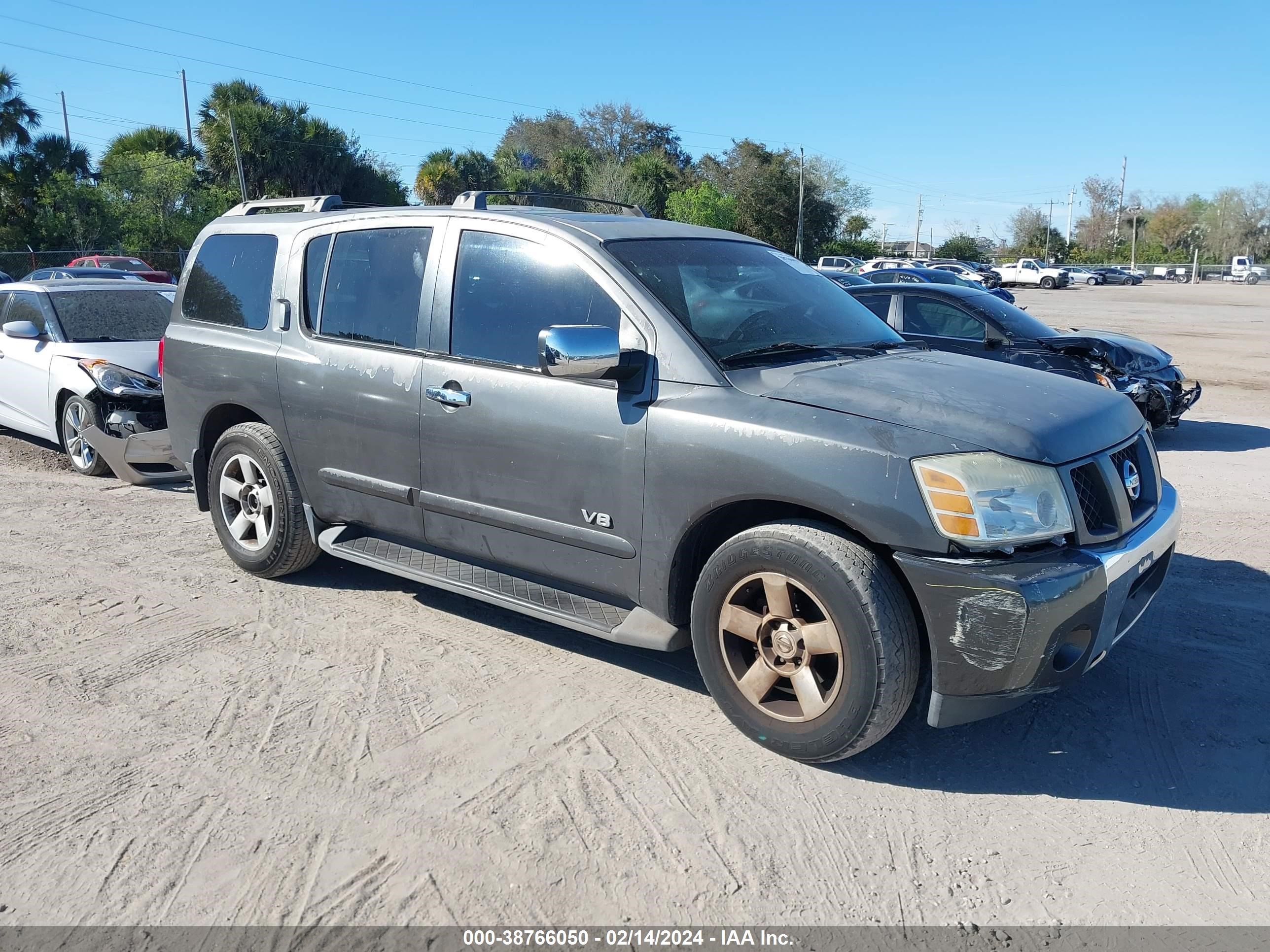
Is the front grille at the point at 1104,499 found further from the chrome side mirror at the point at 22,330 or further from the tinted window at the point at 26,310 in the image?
the tinted window at the point at 26,310

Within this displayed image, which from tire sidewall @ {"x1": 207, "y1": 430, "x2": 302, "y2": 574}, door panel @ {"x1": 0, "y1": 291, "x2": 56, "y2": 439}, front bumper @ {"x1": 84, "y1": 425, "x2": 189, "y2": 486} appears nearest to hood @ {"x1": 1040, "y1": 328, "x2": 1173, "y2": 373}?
tire sidewall @ {"x1": 207, "y1": 430, "x2": 302, "y2": 574}

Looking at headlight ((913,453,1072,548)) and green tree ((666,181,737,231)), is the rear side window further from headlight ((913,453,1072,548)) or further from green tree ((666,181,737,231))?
green tree ((666,181,737,231))

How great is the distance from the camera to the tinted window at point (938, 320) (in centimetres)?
961

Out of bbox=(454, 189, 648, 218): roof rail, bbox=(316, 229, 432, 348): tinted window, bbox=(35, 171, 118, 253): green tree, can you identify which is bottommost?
bbox=(316, 229, 432, 348): tinted window

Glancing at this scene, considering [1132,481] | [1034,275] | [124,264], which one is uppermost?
[124,264]

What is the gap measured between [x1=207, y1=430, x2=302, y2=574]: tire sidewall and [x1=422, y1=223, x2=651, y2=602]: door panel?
3.56ft

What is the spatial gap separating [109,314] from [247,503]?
445cm

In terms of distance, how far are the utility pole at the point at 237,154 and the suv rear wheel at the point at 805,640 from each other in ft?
131

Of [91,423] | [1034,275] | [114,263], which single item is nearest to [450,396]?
[91,423]

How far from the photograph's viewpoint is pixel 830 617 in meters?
3.21

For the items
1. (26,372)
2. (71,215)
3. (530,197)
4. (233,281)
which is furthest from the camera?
(71,215)

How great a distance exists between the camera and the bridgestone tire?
504 cm

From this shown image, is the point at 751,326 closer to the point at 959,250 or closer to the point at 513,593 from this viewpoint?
the point at 513,593

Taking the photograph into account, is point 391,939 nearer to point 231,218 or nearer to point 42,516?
point 231,218
